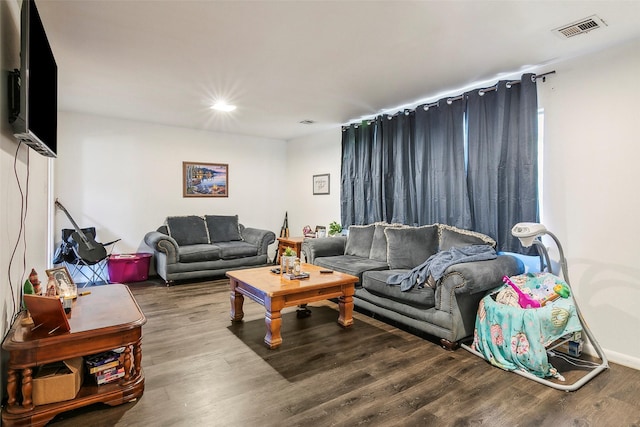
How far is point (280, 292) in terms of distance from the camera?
2.80m

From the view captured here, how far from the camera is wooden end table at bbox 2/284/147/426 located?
1719mm

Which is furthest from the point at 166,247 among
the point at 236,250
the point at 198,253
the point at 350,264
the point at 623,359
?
the point at 623,359

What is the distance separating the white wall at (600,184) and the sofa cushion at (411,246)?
109 centimetres

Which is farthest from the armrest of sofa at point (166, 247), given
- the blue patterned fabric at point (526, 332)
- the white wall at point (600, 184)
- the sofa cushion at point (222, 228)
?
the white wall at point (600, 184)

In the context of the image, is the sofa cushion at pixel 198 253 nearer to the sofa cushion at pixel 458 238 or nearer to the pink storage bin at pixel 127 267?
the pink storage bin at pixel 127 267

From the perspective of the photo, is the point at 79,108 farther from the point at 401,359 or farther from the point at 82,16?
the point at 401,359

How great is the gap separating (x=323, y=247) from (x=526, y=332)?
2.53 m

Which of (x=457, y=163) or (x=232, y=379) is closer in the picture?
(x=232, y=379)

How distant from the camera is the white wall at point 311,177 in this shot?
5.67 meters

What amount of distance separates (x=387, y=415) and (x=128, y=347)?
154 centimetres

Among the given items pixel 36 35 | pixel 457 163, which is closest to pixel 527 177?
pixel 457 163

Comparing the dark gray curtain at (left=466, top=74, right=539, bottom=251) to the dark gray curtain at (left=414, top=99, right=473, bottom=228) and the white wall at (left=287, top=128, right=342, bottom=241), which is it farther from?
the white wall at (left=287, top=128, right=342, bottom=241)

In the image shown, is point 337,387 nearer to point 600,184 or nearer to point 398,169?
point 600,184

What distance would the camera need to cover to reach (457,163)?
3684 millimetres
